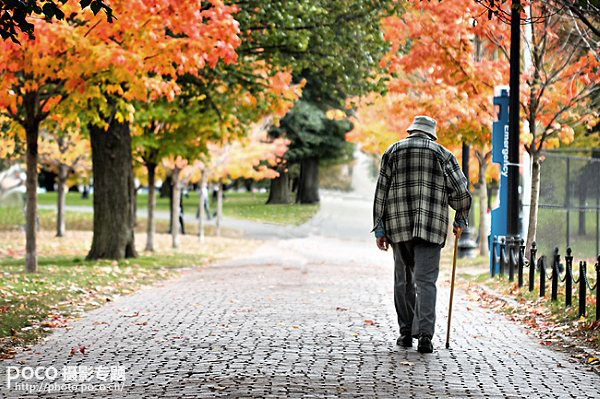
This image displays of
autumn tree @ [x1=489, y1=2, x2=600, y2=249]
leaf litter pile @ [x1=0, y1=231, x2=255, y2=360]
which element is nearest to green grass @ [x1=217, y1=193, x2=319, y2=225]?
leaf litter pile @ [x1=0, y1=231, x2=255, y2=360]

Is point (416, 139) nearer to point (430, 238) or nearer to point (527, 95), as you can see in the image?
point (430, 238)

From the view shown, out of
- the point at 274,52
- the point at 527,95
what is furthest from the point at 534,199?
the point at 274,52

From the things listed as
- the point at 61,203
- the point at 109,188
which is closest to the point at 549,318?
the point at 109,188

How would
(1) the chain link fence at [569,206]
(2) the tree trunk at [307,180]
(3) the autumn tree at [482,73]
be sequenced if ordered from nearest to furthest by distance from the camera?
(3) the autumn tree at [482,73] < (1) the chain link fence at [569,206] < (2) the tree trunk at [307,180]

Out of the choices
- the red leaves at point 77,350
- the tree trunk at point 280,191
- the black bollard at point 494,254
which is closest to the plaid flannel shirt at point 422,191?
the red leaves at point 77,350

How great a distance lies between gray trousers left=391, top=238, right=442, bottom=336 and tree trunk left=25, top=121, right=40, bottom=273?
8705 millimetres

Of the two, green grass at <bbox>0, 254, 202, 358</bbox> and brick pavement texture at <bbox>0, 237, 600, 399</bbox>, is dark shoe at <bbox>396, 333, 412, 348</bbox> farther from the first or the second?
green grass at <bbox>0, 254, 202, 358</bbox>

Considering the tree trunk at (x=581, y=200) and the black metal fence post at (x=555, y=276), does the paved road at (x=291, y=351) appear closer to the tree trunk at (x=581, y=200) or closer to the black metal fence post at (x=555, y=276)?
the black metal fence post at (x=555, y=276)

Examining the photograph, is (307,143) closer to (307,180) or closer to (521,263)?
(307,180)

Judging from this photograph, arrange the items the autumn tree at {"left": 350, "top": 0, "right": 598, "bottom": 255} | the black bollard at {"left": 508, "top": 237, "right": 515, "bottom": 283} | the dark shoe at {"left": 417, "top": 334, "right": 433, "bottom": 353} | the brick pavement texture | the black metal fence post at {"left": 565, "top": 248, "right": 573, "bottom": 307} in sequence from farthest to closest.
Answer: the autumn tree at {"left": 350, "top": 0, "right": 598, "bottom": 255} < the black bollard at {"left": 508, "top": 237, "right": 515, "bottom": 283} < the black metal fence post at {"left": 565, "top": 248, "right": 573, "bottom": 307} < the dark shoe at {"left": 417, "top": 334, "right": 433, "bottom": 353} < the brick pavement texture

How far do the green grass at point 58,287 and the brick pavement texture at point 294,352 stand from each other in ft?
1.08

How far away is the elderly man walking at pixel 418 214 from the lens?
7.80m

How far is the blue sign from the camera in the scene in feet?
54.5

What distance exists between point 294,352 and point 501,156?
10081 millimetres
